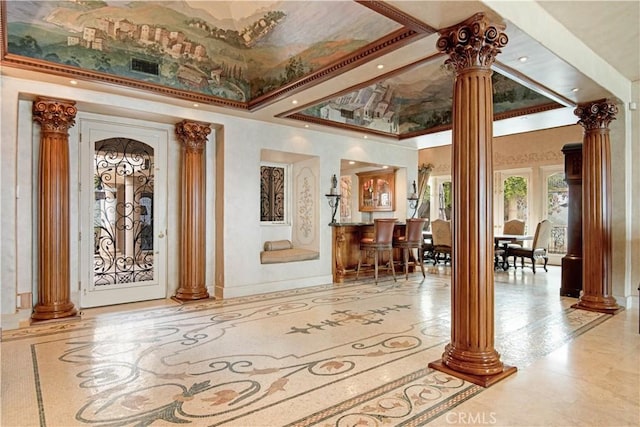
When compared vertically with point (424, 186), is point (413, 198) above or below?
below

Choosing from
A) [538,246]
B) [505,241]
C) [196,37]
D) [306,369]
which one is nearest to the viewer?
[306,369]

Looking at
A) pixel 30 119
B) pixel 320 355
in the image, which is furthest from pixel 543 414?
pixel 30 119

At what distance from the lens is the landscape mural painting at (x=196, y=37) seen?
157 inches

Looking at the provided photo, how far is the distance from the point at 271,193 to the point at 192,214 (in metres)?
1.93

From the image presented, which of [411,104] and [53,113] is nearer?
[53,113]

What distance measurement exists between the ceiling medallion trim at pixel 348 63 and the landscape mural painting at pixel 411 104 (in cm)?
87

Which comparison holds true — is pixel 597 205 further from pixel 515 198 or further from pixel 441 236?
pixel 515 198

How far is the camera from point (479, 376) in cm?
278

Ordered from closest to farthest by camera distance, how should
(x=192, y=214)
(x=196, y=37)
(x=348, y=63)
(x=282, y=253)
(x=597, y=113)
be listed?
(x=348, y=63) < (x=196, y=37) < (x=597, y=113) < (x=192, y=214) < (x=282, y=253)

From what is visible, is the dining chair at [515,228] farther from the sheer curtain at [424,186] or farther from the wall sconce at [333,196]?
the wall sconce at [333,196]

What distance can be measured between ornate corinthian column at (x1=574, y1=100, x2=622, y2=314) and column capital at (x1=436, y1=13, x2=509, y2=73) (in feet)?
9.91

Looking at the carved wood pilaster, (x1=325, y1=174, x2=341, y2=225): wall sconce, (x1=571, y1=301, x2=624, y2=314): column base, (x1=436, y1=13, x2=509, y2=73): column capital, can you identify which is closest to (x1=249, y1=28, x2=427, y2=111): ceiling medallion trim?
(x1=436, y1=13, x2=509, y2=73): column capital

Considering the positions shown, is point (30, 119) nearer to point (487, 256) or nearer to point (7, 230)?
point (7, 230)

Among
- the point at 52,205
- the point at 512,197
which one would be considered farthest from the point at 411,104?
the point at 52,205
